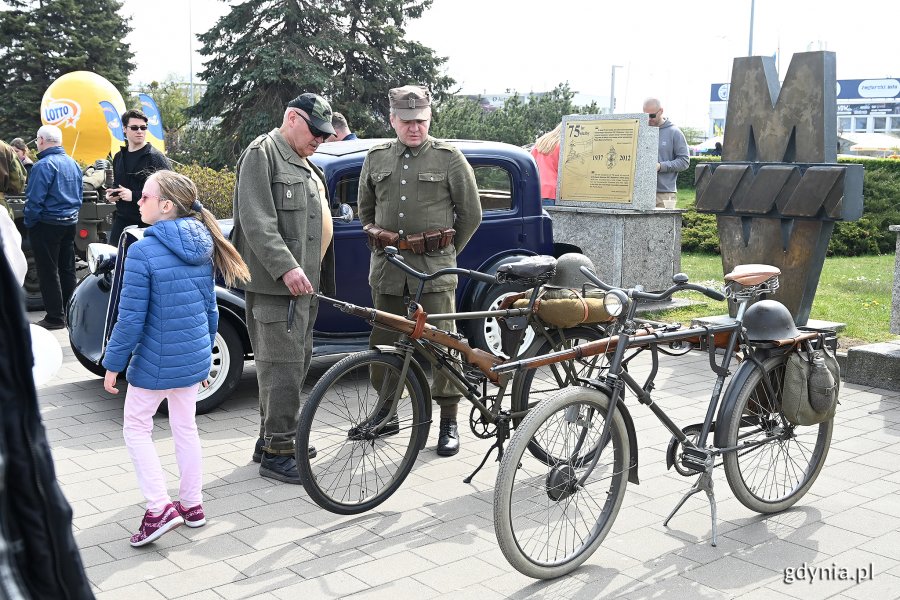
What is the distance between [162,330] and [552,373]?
2.02m

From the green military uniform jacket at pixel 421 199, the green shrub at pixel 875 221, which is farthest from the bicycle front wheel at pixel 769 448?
the green shrub at pixel 875 221

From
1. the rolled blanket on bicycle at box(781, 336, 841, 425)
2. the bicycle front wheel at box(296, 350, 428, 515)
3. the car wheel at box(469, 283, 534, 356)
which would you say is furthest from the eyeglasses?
the car wheel at box(469, 283, 534, 356)

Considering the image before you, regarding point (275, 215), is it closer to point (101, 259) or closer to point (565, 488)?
point (565, 488)

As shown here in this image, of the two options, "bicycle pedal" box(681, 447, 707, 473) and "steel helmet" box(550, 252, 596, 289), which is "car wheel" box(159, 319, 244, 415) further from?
"bicycle pedal" box(681, 447, 707, 473)

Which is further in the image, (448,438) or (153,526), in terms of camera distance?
(448,438)

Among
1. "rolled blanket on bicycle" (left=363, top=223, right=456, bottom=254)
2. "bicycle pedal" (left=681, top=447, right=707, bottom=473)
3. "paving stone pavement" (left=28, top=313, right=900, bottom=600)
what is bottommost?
"paving stone pavement" (left=28, top=313, right=900, bottom=600)

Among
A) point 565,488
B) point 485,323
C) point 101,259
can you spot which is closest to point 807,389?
point 565,488

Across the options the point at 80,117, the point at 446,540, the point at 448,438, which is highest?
the point at 80,117

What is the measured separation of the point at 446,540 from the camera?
4.24 meters

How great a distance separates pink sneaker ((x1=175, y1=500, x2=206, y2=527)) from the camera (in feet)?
14.3

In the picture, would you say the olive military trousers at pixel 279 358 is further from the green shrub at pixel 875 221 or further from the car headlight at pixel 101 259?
the green shrub at pixel 875 221

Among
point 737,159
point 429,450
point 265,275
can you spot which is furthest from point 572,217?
point 265,275

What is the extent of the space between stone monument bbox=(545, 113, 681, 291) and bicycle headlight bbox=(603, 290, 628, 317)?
5.73m

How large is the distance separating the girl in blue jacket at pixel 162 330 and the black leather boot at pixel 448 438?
157cm
